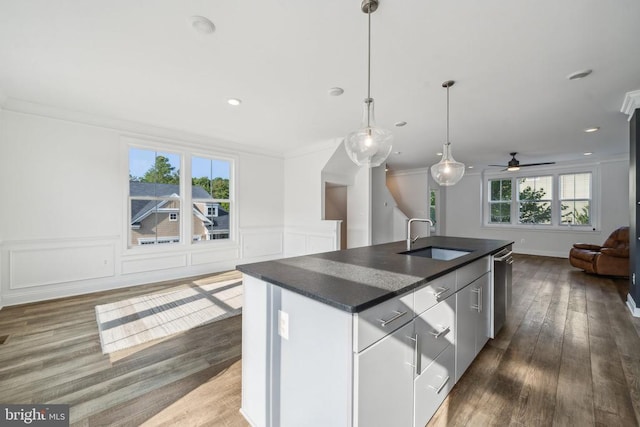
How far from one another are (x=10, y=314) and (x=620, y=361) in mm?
6132

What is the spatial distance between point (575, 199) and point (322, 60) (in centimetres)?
814

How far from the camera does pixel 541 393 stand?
178 centimetres

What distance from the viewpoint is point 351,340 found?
39.7 inches

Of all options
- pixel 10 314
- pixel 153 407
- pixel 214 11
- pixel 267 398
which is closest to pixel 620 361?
pixel 267 398

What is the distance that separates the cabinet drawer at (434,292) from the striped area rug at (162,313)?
239 centimetres

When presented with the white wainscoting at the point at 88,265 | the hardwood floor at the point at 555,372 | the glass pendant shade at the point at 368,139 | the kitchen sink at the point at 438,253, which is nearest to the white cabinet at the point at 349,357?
the hardwood floor at the point at 555,372

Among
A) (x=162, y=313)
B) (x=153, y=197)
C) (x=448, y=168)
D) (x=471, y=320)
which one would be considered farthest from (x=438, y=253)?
(x=153, y=197)

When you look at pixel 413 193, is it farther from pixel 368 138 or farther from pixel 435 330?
pixel 435 330

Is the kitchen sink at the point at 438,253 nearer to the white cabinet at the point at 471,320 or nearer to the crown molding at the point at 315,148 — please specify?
the white cabinet at the point at 471,320

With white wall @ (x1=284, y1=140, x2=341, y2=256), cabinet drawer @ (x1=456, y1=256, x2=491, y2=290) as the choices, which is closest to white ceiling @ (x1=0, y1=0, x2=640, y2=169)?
white wall @ (x1=284, y1=140, x2=341, y2=256)

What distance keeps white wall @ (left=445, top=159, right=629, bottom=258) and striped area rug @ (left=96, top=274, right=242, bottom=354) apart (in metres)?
7.61

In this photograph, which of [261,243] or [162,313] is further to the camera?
[261,243]

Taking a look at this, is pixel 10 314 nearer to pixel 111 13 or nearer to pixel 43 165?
pixel 43 165

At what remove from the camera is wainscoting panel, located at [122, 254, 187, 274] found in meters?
4.12
